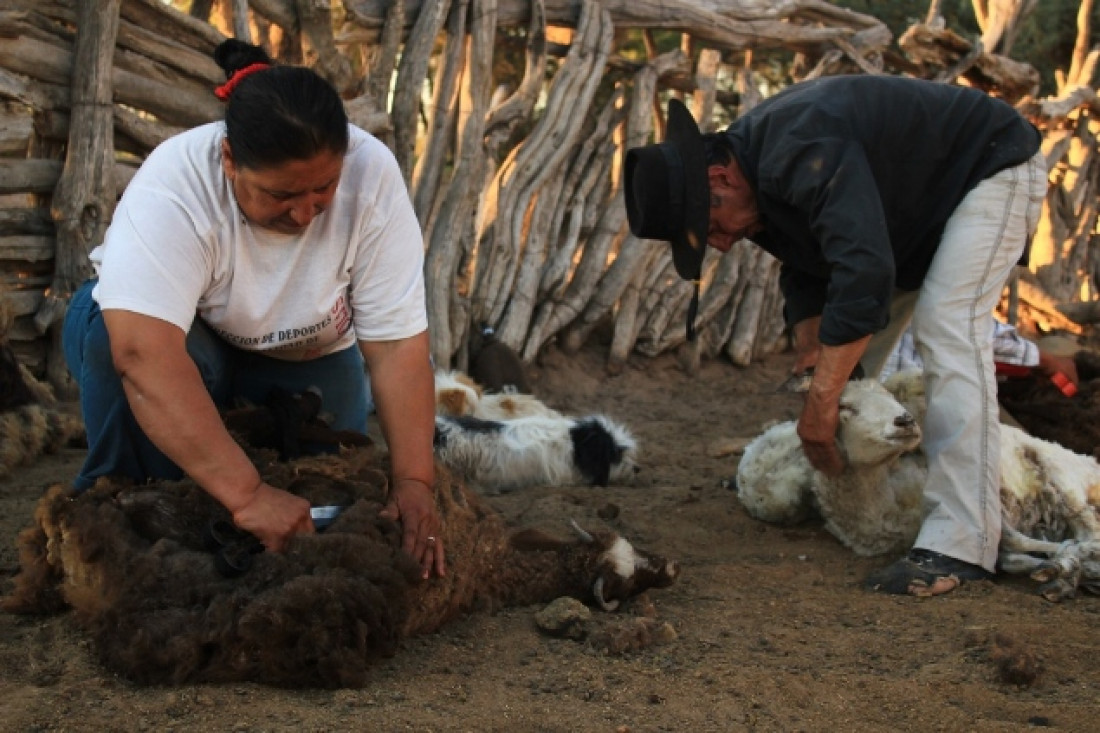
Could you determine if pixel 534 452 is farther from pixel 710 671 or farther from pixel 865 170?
pixel 710 671

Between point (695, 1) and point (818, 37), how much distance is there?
136 cm

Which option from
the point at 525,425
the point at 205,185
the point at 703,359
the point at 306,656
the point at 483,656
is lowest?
the point at 703,359

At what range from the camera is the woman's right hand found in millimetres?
3088

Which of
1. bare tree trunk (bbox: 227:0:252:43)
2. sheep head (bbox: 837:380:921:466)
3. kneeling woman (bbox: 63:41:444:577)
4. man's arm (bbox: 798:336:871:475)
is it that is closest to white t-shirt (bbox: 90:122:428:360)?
kneeling woman (bbox: 63:41:444:577)

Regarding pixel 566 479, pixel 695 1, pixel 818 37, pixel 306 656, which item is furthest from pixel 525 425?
pixel 818 37

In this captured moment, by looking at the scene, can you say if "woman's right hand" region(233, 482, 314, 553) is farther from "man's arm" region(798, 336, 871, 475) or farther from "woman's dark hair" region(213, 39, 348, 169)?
"man's arm" region(798, 336, 871, 475)

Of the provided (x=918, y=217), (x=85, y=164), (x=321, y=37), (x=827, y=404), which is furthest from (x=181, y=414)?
(x=321, y=37)

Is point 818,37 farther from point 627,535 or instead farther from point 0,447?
point 0,447

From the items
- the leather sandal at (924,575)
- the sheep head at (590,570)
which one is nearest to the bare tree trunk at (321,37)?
the sheep head at (590,570)

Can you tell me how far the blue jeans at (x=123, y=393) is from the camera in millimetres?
3545

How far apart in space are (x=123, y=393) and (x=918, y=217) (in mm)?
2896

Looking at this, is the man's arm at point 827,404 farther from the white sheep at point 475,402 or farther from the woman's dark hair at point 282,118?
the white sheep at point 475,402

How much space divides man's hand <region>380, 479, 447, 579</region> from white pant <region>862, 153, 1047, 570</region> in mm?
1965

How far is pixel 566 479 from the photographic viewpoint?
19.9 feet
